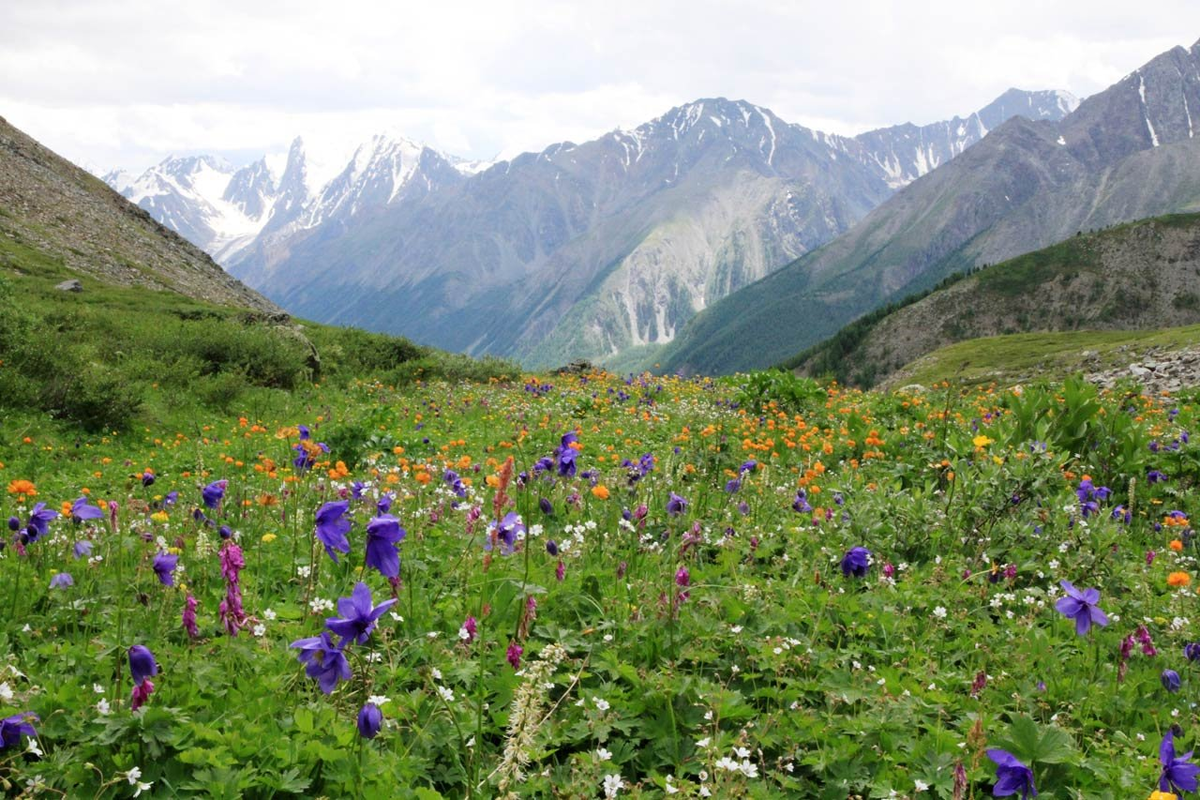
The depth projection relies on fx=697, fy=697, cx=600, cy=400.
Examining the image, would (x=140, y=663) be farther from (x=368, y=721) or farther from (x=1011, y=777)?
(x=1011, y=777)

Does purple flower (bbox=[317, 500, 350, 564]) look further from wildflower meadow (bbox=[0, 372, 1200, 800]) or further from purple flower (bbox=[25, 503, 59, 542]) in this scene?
purple flower (bbox=[25, 503, 59, 542])

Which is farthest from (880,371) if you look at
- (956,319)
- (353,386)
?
(353,386)

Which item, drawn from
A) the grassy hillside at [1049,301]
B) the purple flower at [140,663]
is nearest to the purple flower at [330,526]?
the purple flower at [140,663]

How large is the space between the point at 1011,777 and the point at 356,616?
8.51 feet

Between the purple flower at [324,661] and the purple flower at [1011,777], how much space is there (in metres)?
2.51

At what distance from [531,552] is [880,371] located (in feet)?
513

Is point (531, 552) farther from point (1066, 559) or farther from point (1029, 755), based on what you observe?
point (1066, 559)

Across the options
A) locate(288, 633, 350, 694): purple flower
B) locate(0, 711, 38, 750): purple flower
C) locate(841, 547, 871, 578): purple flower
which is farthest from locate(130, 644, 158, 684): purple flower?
locate(841, 547, 871, 578): purple flower

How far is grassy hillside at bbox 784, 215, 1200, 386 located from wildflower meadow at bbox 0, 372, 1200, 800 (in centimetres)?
14880

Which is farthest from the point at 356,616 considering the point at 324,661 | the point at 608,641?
the point at 608,641

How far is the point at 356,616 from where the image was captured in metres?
2.24

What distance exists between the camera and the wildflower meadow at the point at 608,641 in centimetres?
285

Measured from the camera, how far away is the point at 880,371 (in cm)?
14912

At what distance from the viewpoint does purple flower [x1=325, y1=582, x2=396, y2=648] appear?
220 centimetres
